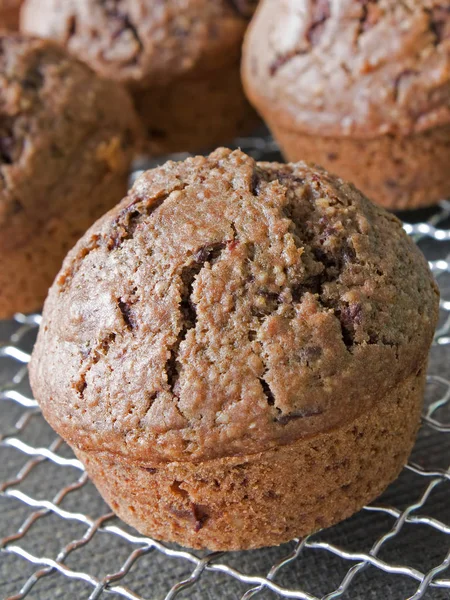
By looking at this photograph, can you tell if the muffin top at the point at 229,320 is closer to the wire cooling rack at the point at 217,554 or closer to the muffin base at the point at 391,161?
the wire cooling rack at the point at 217,554

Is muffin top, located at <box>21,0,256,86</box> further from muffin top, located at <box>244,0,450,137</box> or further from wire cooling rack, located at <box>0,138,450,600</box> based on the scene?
wire cooling rack, located at <box>0,138,450,600</box>

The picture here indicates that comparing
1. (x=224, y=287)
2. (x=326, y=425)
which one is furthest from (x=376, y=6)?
(x=326, y=425)

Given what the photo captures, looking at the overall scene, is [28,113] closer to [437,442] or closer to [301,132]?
[301,132]

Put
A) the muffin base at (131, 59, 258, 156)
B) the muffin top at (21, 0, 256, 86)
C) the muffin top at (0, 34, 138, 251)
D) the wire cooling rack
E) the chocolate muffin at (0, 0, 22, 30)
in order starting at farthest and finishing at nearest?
the chocolate muffin at (0, 0, 22, 30) → the muffin base at (131, 59, 258, 156) → the muffin top at (21, 0, 256, 86) → the muffin top at (0, 34, 138, 251) → the wire cooling rack

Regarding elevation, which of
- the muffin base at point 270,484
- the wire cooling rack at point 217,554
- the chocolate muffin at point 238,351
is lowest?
the wire cooling rack at point 217,554

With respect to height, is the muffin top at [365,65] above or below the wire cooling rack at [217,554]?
above

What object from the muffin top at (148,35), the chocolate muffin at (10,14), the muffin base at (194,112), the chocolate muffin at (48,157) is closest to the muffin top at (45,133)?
the chocolate muffin at (48,157)

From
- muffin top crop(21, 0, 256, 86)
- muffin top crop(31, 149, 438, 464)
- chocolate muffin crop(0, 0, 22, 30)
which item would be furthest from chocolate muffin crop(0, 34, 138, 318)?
chocolate muffin crop(0, 0, 22, 30)
